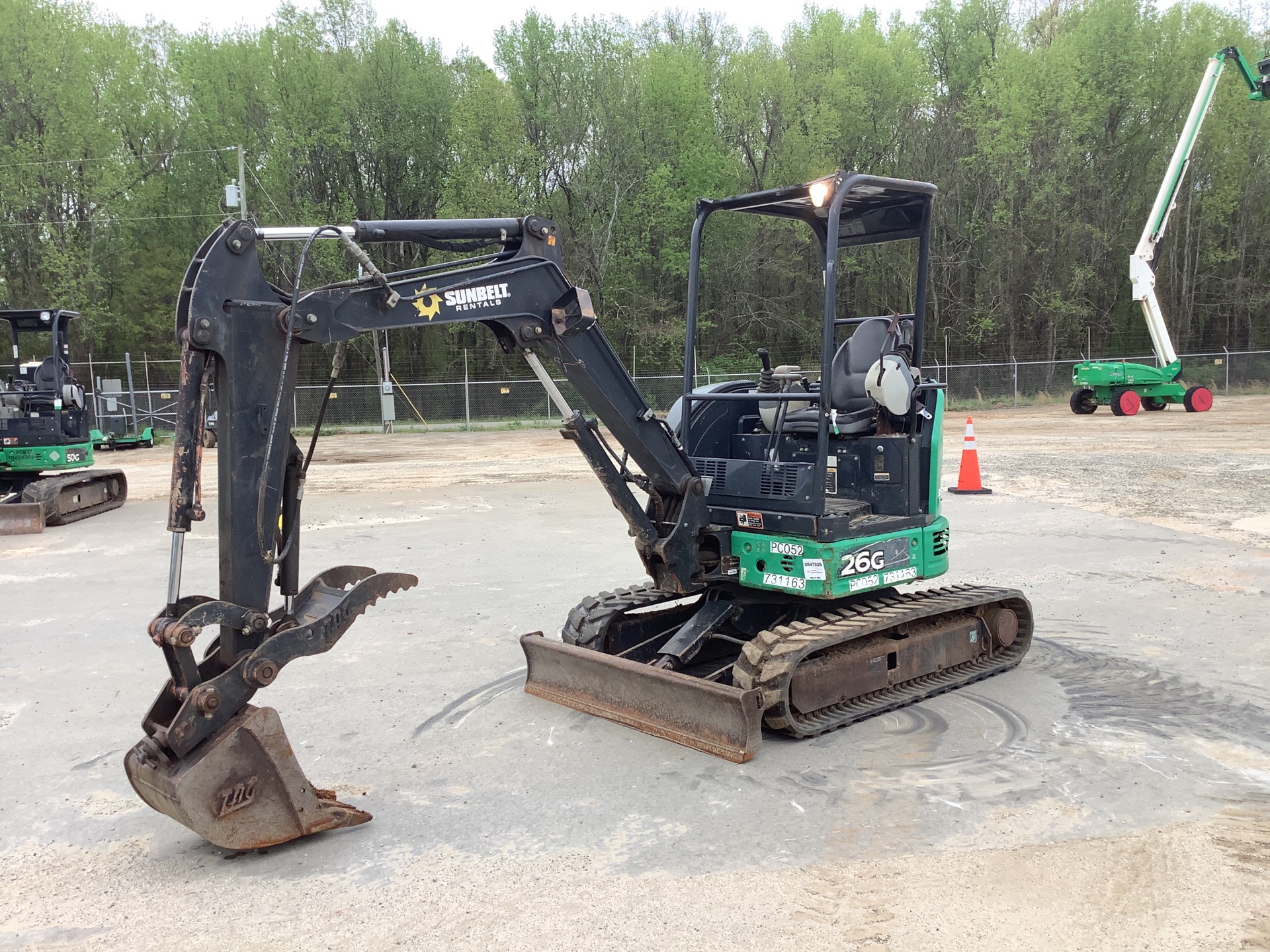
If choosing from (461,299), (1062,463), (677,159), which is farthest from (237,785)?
(677,159)

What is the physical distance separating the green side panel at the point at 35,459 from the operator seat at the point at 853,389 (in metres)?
12.4

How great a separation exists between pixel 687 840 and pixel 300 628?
1.83 m

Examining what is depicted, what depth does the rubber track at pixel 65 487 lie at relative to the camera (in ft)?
44.2

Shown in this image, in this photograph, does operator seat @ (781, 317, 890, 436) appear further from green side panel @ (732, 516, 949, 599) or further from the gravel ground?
the gravel ground

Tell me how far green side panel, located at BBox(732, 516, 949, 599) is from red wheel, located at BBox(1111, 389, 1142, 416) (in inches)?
1001

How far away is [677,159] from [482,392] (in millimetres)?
14562

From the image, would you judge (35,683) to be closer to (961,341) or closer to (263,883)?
(263,883)

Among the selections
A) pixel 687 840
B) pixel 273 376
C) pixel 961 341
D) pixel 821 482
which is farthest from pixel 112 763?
pixel 961 341

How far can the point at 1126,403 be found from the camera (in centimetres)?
2903

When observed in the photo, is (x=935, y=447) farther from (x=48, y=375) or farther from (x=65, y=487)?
(x=48, y=375)

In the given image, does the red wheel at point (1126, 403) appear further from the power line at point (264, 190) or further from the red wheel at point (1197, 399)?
the power line at point (264, 190)

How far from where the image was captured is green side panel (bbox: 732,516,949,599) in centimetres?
591

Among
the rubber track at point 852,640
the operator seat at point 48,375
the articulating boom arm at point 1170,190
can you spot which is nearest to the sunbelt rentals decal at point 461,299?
the rubber track at point 852,640

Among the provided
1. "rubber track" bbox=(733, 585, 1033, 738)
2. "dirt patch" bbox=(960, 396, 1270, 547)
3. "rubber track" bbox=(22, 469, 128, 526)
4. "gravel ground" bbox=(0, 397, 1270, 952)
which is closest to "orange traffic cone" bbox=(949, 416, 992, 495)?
"dirt patch" bbox=(960, 396, 1270, 547)
